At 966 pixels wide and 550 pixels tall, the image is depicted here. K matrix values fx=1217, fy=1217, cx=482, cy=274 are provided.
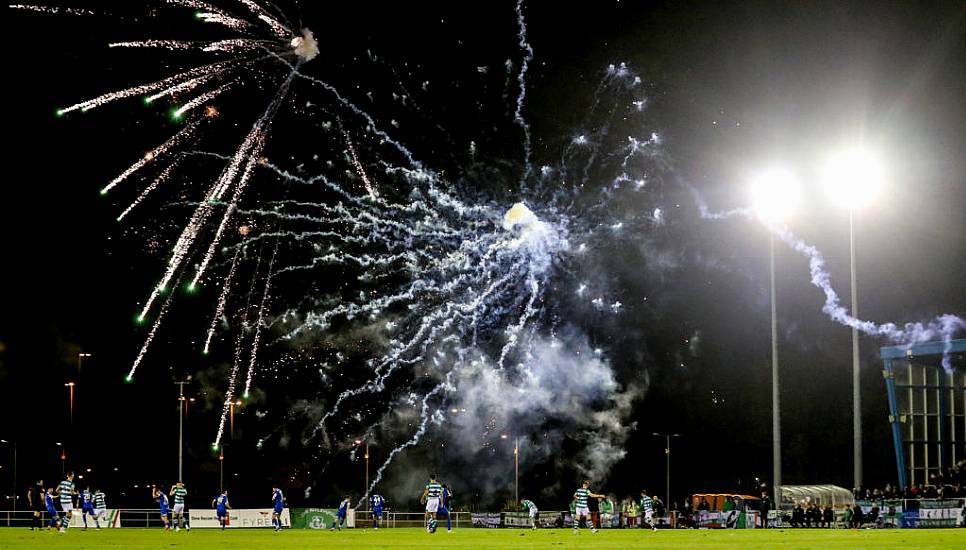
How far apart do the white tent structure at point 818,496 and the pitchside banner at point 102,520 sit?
96.8 ft

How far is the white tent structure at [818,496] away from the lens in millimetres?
54188

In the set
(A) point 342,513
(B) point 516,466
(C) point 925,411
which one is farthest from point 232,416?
(C) point 925,411

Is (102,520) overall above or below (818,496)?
below

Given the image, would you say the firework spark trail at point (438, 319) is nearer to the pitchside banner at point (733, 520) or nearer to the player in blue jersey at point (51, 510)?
the pitchside banner at point (733, 520)

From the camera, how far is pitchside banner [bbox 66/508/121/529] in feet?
172

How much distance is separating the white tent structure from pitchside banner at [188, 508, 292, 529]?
22788mm

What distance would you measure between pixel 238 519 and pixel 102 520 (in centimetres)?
579

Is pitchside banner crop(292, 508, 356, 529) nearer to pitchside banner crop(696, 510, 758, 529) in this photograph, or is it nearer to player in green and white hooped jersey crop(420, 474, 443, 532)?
pitchside banner crop(696, 510, 758, 529)

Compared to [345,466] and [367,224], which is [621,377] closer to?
[345,466]

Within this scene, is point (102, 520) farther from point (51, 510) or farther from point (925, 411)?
point (925, 411)

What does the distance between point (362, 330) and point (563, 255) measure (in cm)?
2012

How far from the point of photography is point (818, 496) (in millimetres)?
54969

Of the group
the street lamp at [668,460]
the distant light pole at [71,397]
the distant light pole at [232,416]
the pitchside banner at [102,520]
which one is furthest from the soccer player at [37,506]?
the street lamp at [668,460]

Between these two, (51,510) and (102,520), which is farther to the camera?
(102,520)
